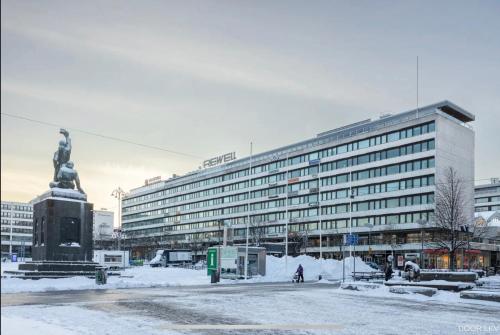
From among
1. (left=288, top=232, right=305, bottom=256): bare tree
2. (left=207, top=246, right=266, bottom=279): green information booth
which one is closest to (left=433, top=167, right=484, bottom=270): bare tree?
(left=207, top=246, right=266, bottom=279): green information booth

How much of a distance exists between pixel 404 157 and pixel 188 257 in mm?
43094

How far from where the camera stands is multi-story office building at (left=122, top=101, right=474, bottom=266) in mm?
89125

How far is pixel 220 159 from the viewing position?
483ft

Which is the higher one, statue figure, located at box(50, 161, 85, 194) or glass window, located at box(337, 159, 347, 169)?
glass window, located at box(337, 159, 347, 169)

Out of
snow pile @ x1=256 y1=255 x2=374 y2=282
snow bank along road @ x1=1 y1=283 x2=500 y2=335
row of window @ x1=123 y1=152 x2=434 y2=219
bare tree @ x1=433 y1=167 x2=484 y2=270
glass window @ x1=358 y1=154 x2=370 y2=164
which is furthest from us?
glass window @ x1=358 y1=154 x2=370 y2=164

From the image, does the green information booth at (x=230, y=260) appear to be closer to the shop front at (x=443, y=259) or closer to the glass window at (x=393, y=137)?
the shop front at (x=443, y=259)

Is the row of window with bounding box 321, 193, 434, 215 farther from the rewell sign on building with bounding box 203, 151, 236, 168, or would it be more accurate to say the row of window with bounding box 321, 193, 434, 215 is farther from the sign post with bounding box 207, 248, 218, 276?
the sign post with bounding box 207, 248, 218, 276

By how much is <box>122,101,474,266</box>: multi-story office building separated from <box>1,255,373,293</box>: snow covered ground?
973 centimetres

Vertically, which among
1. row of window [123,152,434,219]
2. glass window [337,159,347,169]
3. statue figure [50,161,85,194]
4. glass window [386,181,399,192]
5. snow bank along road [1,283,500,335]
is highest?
glass window [337,159,347,169]

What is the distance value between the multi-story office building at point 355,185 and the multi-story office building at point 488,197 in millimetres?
43846

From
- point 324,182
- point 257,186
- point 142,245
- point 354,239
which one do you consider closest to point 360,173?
point 324,182

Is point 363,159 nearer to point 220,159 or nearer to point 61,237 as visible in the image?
point 220,159

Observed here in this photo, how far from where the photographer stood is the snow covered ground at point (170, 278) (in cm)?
2885

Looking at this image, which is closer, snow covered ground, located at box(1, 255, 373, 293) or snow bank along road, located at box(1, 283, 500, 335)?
snow bank along road, located at box(1, 283, 500, 335)
